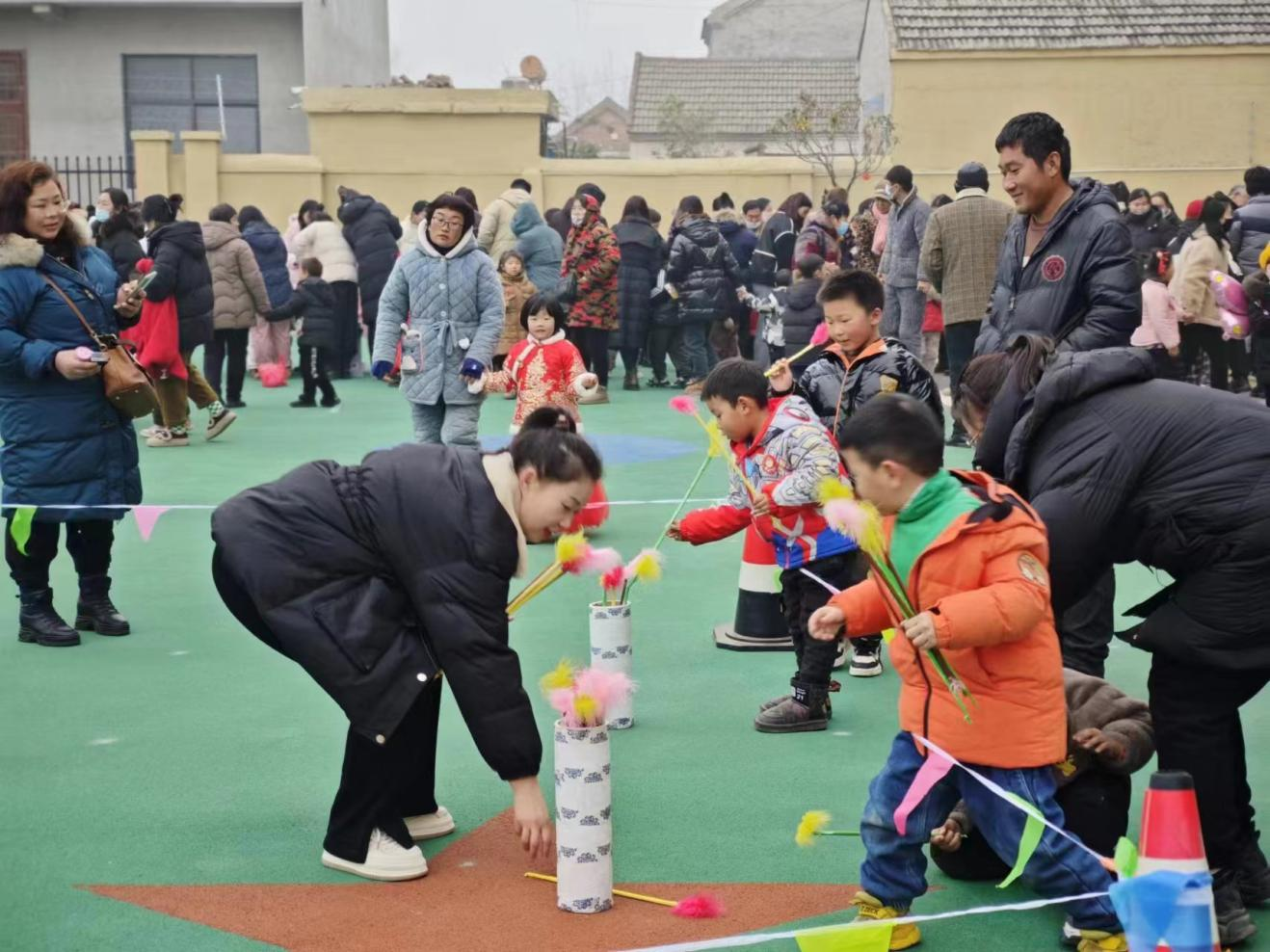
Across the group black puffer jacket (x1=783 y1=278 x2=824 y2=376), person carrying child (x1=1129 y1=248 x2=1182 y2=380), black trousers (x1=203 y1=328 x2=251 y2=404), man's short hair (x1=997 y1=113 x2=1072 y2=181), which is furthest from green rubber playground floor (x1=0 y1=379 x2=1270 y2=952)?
black trousers (x1=203 y1=328 x2=251 y2=404)

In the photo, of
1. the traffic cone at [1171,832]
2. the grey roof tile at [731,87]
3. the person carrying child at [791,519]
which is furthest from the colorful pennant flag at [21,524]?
the grey roof tile at [731,87]

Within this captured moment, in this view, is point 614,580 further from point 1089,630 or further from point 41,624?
point 41,624

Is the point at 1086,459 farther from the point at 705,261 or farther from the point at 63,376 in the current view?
the point at 705,261

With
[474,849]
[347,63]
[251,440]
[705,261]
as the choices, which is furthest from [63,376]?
[347,63]

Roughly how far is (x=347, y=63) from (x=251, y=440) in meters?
21.1

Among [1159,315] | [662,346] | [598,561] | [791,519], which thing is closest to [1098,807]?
[598,561]

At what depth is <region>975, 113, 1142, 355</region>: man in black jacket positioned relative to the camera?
5863 mm

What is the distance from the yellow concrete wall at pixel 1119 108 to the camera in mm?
23609

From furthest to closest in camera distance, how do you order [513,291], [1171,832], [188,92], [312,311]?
→ [188,92] < [312,311] < [513,291] < [1171,832]

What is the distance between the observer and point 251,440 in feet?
45.6

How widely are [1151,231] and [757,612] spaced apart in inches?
423

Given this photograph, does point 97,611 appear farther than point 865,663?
Yes

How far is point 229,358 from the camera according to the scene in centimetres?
1597

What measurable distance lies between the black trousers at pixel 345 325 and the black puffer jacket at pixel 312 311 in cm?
44
